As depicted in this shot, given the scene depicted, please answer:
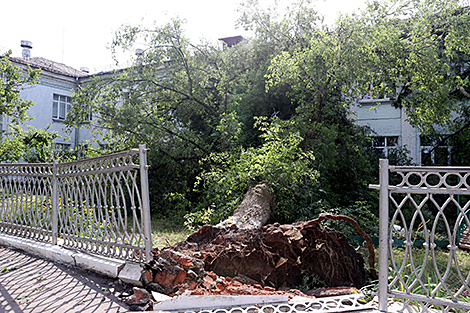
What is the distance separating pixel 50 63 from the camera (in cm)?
2530

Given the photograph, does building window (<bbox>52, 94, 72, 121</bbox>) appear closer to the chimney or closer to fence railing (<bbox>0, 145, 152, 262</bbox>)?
the chimney

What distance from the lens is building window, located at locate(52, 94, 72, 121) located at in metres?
23.7

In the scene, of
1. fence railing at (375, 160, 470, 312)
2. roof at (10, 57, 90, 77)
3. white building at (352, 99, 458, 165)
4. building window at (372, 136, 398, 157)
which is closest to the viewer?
fence railing at (375, 160, 470, 312)

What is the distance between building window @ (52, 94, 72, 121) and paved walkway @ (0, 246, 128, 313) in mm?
20226

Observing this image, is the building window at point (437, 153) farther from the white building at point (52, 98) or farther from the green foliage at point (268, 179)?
the white building at point (52, 98)

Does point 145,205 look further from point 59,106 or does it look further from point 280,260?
point 59,106

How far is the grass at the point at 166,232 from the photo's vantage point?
6.98 metres

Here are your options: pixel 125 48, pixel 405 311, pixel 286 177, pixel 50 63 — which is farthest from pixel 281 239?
pixel 50 63

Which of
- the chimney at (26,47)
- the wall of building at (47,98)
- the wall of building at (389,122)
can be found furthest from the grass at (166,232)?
the chimney at (26,47)

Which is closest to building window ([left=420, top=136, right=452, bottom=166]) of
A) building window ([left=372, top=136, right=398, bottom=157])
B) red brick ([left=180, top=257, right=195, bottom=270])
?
building window ([left=372, top=136, right=398, bottom=157])

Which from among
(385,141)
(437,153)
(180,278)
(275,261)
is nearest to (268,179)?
(275,261)

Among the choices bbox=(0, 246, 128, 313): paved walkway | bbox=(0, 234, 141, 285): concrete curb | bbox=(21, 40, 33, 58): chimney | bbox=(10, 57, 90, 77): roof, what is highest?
bbox=(21, 40, 33, 58): chimney

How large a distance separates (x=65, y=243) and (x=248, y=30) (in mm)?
8003

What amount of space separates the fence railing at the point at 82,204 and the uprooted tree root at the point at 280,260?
539 millimetres
